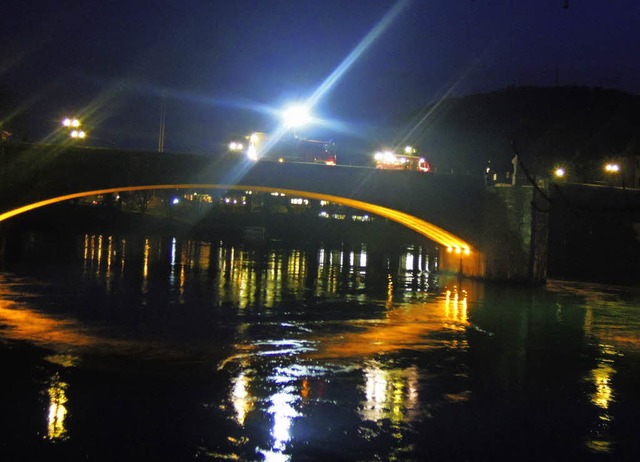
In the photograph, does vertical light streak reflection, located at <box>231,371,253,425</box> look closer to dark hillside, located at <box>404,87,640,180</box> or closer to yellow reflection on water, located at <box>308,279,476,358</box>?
yellow reflection on water, located at <box>308,279,476,358</box>

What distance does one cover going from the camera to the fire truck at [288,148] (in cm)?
4350

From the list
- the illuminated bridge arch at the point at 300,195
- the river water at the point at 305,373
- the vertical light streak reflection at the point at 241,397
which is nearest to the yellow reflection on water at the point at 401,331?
the river water at the point at 305,373

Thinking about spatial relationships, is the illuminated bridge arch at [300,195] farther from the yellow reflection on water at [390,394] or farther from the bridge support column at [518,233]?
the yellow reflection on water at [390,394]

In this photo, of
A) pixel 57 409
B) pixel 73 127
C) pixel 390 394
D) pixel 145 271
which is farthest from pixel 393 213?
pixel 57 409

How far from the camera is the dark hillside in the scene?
105938mm

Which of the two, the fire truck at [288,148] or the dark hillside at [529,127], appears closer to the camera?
the fire truck at [288,148]

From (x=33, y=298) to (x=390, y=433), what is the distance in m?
18.2

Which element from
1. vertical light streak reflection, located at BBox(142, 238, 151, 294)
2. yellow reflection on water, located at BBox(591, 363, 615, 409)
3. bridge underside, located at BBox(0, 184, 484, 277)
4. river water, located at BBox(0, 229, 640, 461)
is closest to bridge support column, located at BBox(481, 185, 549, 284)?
bridge underside, located at BBox(0, 184, 484, 277)

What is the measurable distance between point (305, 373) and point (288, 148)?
98.7 ft

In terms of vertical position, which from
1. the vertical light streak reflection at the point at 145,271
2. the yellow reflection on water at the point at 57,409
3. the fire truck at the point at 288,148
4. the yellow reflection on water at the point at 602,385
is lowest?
the yellow reflection on water at the point at 57,409

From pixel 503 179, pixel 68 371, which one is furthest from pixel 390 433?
pixel 503 179

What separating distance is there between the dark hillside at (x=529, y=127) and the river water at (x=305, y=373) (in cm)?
7167

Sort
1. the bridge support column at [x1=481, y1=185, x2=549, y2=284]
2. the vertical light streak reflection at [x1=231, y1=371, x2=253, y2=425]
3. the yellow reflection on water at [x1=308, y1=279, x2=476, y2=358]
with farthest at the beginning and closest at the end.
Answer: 1. the bridge support column at [x1=481, y1=185, x2=549, y2=284]
2. the yellow reflection on water at [x1=308, y1=279, x2=476, y2=358]
3. the vertical light streak reflection at [x1=231, y1=371, x2=253, y2=425]

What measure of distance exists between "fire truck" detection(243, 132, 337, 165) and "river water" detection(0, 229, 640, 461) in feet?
38.0
